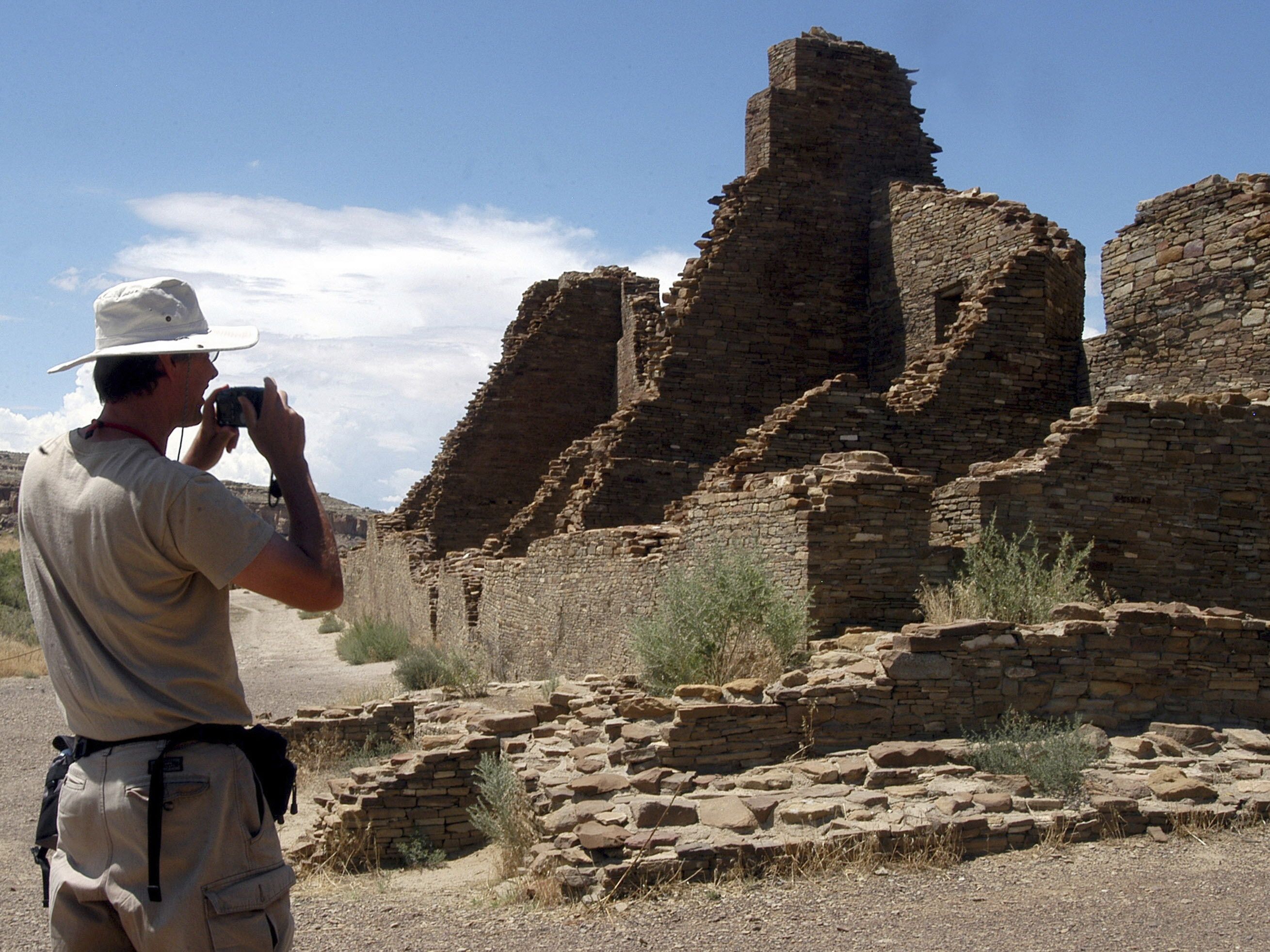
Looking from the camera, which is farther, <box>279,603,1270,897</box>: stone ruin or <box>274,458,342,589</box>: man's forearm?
<box>279,603,1270,897</box>: stone ruin

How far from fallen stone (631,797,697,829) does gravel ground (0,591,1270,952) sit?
1.84 ft

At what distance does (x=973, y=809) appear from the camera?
22.8 feet

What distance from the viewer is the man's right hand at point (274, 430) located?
2.93 metres

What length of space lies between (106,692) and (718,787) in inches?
203

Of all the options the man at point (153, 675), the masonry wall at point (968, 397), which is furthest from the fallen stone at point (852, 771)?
the masonry wall at point (968, 397)

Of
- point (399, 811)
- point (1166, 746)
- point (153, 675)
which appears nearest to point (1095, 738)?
point (1166, 746)

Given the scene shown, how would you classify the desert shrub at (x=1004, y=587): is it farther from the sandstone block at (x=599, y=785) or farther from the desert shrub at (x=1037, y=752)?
the sandstone block at (x=599, y=785)

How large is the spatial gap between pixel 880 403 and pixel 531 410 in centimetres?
998

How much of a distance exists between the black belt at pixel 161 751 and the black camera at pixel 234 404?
0.75 meters

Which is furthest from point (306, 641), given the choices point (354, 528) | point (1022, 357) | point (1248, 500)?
point (354, 528)

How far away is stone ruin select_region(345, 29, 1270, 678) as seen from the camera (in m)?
11.3

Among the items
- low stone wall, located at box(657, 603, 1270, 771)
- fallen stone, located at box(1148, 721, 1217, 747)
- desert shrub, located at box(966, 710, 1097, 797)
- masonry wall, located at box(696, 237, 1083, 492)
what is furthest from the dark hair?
masonry wall, located at box(696, 237, 1083, 492)

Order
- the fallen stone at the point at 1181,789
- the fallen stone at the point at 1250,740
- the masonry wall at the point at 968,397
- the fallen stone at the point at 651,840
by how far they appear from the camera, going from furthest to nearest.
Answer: the masonry wall at the point at 968,397
the fallen stone at the point at 1250,740
the fallen stone at the point at 1181,789
the fallen stone at the point at 651,840

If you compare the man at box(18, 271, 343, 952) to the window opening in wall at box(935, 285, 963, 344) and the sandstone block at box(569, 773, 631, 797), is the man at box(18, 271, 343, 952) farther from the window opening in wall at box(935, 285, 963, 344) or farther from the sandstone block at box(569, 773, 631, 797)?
the window opening in wall at box(935, 285, 963, 344)
